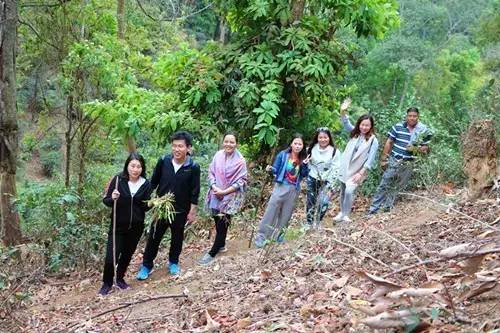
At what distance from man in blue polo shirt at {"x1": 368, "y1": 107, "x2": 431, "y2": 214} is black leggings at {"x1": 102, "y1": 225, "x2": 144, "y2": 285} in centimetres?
355

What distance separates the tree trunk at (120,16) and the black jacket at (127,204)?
8459 millimetres

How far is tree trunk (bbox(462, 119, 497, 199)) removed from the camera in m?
5.67

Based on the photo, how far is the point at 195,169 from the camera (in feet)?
19.3

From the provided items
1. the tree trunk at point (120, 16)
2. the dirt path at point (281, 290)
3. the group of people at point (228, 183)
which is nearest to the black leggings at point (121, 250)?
the group of people at point (228, 183)

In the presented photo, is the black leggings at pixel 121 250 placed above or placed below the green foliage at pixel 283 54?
below

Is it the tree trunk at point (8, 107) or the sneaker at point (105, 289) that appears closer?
the sneaker at point (105, 289)

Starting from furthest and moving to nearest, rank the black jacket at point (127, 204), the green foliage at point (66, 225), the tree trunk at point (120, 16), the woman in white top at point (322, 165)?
the tree trunk at point (120, 16) < the green foliage at point (66, 225) < the woman in white top at point (322, 165) < the black jacket at point (127, 204)

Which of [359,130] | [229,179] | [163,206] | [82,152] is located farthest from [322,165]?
[82,152]

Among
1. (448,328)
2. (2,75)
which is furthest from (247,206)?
(448,328)

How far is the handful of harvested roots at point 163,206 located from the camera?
5.51m

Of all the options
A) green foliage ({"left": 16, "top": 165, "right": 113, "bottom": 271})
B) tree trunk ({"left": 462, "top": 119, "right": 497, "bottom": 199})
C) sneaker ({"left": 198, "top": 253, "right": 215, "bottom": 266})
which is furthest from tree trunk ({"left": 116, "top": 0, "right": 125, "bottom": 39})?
tree trunk ({"left": 462, "top": 119, "right": 497, "bottom": 199})

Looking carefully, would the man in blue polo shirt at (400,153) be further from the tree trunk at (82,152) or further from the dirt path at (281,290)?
the tree trunk at (82,152)

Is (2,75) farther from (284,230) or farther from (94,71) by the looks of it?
(284,230)

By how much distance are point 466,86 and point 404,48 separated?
444 cm
